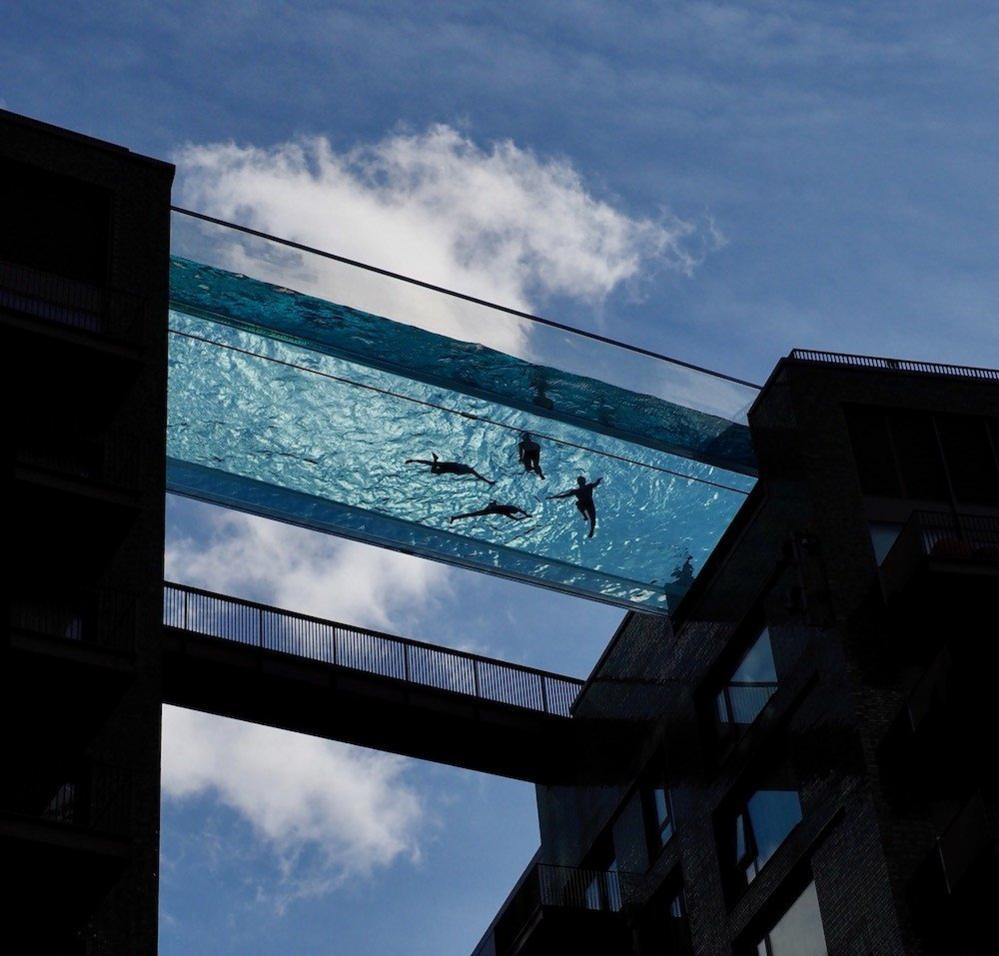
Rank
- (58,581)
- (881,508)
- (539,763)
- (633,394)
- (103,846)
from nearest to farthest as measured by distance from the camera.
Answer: (103,846)
(58,581)
(881,508)
(633,394)
(539,763)

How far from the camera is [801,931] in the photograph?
30562 millimetres

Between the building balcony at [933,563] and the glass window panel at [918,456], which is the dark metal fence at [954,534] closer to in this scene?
the building balcony at [933,563]

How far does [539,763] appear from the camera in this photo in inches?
1577

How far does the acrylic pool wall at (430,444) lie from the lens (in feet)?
112

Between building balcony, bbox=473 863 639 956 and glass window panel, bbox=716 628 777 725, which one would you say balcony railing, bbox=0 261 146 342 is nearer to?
glass window panel, bbox=716 628 777 725

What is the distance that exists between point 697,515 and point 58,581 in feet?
50.1

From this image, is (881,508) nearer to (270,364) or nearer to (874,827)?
(874,827)

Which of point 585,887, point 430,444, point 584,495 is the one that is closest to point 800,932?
point 585,887

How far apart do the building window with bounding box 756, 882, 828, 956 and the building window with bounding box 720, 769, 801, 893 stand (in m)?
1.20

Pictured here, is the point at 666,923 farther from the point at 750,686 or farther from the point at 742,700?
the point at 750,686

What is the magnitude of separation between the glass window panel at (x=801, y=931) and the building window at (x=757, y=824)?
4.01 feet

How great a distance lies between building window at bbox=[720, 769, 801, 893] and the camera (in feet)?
104

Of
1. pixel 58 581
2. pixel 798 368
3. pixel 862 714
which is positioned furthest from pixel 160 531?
pixel 798 368

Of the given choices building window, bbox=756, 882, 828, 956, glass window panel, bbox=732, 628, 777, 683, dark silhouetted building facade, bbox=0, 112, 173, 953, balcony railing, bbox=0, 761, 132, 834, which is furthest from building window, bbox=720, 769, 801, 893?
balcony railing, bbox=0, 761, 132, 834
